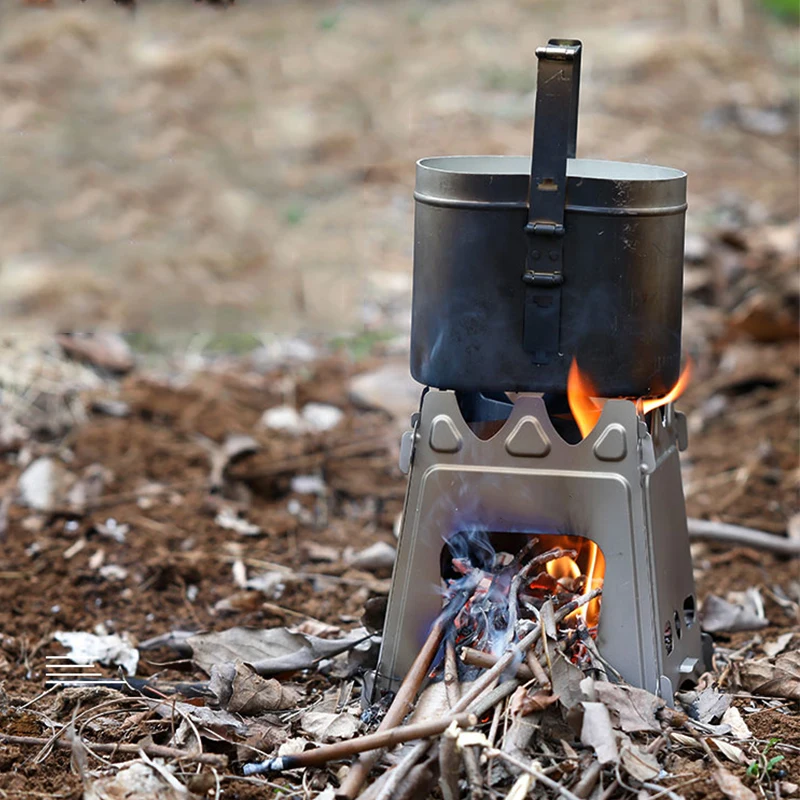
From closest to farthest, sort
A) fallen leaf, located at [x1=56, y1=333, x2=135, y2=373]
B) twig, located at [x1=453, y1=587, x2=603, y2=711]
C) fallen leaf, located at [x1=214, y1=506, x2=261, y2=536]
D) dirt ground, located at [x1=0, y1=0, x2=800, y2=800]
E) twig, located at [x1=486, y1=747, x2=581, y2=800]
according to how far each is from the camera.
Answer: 1. twig, located at [x1=486, y1=747, x2=581, y2=800]
2. twig, located at [x1=453, y1=587, x2=603, y2=711]
3. dirt ground, located at [x1=0, y1=0, x2=800, y2=800]
4. fallen leaf, located at [x1=214, y1=506, x2=261, y2=536]
5. fallen leaf, located at [x1=56, y1=333, x2=135, y2=373]

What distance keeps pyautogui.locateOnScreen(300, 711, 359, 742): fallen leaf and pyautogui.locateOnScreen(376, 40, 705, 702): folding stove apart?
18 centimetres

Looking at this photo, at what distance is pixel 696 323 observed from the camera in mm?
7113

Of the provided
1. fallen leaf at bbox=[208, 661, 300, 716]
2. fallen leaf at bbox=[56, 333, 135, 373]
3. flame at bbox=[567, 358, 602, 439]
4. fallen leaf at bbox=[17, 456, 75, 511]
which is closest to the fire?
flame at bbox=[567, 358, 602, 439]

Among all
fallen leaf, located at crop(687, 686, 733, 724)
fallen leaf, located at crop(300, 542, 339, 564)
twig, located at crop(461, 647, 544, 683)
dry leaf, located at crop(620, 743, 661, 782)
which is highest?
twig, located at crop(461, 647, 544, 683)

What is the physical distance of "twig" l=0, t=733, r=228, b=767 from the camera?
8.64ft

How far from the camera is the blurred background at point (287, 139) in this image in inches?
317

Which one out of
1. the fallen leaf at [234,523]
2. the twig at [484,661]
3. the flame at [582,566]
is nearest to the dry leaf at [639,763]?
the twig at [484,661]

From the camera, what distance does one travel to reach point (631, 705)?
266cm

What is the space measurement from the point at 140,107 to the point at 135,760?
26.3 feet

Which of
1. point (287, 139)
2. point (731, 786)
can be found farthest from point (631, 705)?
point (287, 139)

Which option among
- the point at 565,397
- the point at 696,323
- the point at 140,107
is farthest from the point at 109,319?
the point at 565,397

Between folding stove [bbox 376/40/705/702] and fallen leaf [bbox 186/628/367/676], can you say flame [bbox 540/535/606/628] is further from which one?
fallen leaf [bbox 186/628/367/676]

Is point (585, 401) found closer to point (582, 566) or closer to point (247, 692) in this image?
point (582, 566)

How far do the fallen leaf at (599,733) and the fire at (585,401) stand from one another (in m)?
0.62
